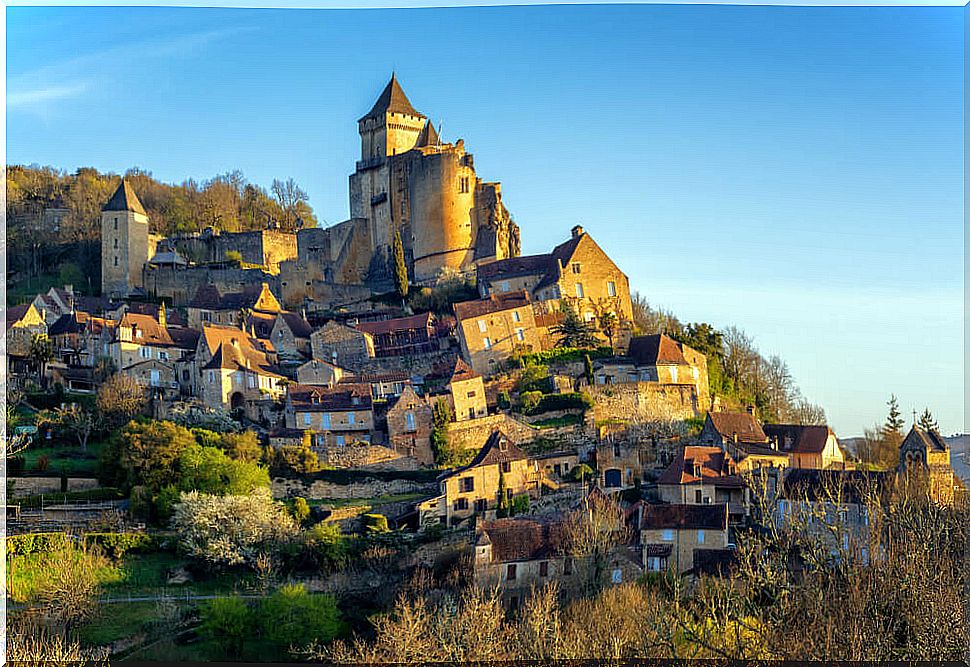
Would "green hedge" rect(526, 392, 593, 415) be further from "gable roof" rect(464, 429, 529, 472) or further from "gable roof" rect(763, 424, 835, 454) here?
"gable roof" rect(763, 424, 835, 454)

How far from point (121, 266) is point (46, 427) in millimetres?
13175

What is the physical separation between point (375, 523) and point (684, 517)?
6019mm

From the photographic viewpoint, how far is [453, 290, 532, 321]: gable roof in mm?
32125

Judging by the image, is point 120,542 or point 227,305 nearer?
point 120,542

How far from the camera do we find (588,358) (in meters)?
30.3

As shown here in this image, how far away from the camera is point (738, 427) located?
93.0 ft

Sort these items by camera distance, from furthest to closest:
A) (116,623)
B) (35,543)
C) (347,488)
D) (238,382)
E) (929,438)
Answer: (238,382) < (347,488) < (929,438) < (35,543) < (116,623)

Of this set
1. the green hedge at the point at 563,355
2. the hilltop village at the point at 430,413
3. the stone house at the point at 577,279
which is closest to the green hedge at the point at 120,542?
the hilltop village at the point at 430,413

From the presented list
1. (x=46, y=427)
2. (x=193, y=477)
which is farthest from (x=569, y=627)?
(x=46, y=427)

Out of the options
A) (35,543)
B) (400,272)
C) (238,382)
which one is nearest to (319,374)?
(238,382)

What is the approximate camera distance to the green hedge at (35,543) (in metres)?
22.7

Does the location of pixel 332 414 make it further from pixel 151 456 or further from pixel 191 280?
pixel 191 280

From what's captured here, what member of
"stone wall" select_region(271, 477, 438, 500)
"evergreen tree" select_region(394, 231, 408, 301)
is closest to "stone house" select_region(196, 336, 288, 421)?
"stone wall" select_region(271, 477, 438, 500)

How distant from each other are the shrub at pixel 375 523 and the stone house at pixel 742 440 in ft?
24.6
